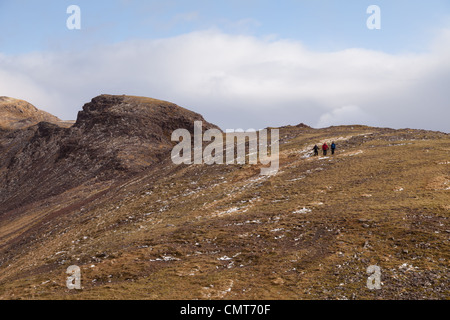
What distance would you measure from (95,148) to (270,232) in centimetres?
7082

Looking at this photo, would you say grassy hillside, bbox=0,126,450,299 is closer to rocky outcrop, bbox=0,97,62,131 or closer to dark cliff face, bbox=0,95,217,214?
dark cliff face, bbox=0,95,217,214

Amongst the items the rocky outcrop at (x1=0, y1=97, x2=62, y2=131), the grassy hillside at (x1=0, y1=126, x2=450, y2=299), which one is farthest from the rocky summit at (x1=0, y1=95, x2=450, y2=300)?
the rocky outcrop at (x1=0, y1=97, x2=62, y2=131)

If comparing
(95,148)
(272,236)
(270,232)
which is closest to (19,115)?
(95,148)

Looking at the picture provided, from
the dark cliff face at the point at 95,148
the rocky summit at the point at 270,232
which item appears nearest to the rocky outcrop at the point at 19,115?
the dark cliff face at the point at 95,148

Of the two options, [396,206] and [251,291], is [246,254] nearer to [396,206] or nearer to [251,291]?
[251,291]

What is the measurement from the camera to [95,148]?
286ft

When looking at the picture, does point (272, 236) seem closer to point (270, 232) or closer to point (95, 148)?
point (270, 232)

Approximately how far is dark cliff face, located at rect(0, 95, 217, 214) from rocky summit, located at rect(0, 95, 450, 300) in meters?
19.9

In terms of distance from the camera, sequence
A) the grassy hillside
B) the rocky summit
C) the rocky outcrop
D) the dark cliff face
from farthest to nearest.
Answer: the rocky outcrop
the dark cliff face
the rocky summit
the grassy hillside

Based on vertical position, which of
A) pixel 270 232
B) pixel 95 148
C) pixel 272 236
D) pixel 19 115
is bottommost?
pixel 272 236

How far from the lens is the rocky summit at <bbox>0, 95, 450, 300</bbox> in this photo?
1928cm

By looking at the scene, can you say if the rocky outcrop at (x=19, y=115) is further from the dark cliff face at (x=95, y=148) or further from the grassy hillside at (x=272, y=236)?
the grassy hillside at (x=272, y=236)

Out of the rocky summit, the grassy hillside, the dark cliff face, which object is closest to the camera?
the grassy hillside
